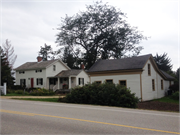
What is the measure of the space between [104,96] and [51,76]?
24215 millimetres

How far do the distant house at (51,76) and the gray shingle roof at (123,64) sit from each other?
10839mm

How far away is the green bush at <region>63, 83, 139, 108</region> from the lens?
51.6 feet

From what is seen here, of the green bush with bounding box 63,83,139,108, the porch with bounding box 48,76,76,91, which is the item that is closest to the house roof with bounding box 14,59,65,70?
the porch with bounding box 48,76,76,91

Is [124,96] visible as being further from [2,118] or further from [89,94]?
[2,118]

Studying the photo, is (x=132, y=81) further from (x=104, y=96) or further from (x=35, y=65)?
(x=35, y=65)

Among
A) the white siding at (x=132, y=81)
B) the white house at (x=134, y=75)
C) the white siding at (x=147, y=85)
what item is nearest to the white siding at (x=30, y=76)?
the white house at (x=134, y=75)

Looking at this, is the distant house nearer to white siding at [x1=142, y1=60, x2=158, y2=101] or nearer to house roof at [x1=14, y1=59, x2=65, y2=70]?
house roof at [x1=14, y1=59, x2=65, y2=70]

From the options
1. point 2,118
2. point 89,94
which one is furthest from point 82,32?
point 2,118

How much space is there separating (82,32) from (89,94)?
2736 cm

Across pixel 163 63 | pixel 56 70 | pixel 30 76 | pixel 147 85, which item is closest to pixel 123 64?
pixel 147 85

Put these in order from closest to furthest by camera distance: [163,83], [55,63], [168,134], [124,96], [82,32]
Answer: [168,134], [124,96], [163,83], [55,63], [82,32]

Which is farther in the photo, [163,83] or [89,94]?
[163,83]

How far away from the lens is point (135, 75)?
2328cm

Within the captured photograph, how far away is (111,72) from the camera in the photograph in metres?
25.1
